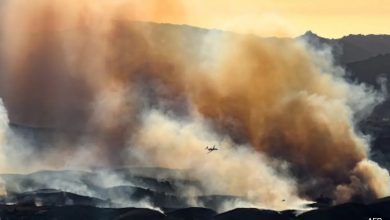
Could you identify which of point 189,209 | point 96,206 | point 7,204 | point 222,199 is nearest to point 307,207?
point 222,199

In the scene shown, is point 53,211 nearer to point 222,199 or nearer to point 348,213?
point 222,199

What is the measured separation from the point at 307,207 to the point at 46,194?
55694 mm

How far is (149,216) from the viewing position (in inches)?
6516

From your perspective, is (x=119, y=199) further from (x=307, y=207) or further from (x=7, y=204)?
(x=307, y=207)

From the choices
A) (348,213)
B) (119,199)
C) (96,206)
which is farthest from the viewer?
(119,199)

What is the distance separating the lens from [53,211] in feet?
558

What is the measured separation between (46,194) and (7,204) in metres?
9.82

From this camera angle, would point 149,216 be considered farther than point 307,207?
No

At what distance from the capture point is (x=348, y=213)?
16300 cm

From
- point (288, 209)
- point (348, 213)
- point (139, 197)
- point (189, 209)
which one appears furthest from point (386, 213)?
point (139, 197)

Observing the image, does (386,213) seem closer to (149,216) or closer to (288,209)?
(288,209)

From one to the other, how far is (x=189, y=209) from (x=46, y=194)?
36244 mm

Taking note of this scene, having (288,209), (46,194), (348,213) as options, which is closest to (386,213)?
(348,213)

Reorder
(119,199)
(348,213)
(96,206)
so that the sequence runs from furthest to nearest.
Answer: (119,199) → (96,206) → (348,213)
